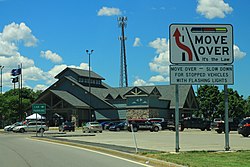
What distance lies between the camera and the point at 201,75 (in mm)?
18641

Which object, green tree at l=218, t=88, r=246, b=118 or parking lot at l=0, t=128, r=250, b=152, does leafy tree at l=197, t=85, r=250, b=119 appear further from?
parking lot at l=0, t=128, r=250, b=152

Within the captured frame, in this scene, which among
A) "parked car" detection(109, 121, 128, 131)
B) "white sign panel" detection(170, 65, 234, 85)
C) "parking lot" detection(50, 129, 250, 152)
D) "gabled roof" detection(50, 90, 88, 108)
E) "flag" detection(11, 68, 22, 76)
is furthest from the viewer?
"flag" detection(11, 68, 22, 76)

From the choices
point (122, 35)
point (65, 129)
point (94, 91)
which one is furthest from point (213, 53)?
point (122, 35)

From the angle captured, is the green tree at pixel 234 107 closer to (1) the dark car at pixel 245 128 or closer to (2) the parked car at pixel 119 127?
(2) the parked car at pixel 119 127

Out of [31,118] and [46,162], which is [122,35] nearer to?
[31,118]

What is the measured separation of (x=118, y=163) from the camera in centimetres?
1548

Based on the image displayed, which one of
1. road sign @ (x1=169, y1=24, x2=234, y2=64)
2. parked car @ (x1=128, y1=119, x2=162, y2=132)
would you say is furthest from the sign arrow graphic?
parked car @ (x1=128, y1=119, x2=162, y2=132)

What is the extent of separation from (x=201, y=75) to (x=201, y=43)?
1414 mm

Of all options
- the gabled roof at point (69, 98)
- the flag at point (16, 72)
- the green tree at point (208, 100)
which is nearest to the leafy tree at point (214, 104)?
the green tree at point (208, 100)

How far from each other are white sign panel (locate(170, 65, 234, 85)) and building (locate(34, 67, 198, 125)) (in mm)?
55142

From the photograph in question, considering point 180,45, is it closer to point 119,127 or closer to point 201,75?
point 201,75

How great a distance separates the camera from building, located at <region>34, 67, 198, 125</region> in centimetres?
7631

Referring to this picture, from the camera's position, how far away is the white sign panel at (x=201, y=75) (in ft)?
60.7

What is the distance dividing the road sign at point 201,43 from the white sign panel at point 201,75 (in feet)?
0.75
